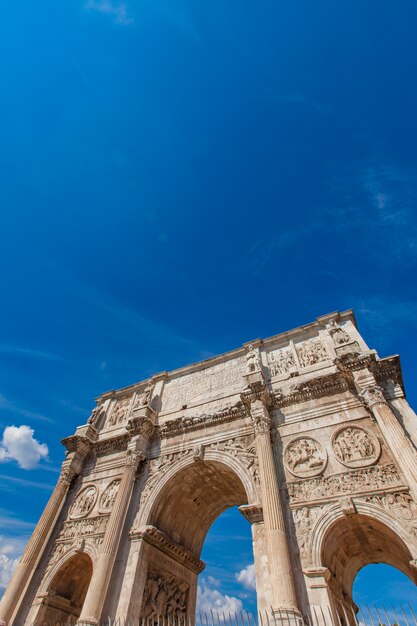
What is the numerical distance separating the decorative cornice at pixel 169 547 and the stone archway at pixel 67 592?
270 cm

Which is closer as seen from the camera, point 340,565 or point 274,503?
point 274,503

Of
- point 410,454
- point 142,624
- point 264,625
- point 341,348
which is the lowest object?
point 264,625

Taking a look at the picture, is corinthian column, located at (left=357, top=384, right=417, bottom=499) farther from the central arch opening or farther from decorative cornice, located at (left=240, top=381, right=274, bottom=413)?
the central arch opening

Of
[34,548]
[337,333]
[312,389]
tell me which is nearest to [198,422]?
[312,389]

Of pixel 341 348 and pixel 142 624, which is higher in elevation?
pixel 341 348

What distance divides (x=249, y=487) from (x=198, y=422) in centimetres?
355

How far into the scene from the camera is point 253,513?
11.0 metres

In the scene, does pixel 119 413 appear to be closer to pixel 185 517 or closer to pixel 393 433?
pixel 185 517

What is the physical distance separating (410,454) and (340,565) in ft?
15.3

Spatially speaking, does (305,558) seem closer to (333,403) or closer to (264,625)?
(264,625)

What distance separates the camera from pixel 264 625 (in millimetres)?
8609

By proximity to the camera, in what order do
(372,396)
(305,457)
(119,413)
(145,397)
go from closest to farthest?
(372,396), (305,457), (145,397), (119,413)

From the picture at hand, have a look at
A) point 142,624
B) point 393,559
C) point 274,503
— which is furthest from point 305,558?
point 142,624

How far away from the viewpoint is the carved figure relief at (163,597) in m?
11.9
